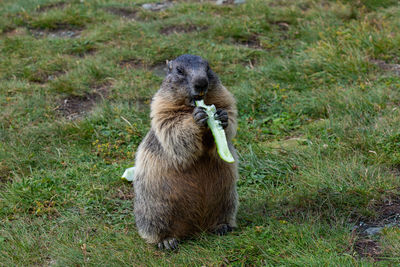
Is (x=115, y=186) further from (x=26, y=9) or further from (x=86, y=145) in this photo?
(x=26, y=9)

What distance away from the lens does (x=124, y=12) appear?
954 cm

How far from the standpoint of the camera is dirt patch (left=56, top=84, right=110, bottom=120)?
6594 mm

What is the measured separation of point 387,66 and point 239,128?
2.44 metres

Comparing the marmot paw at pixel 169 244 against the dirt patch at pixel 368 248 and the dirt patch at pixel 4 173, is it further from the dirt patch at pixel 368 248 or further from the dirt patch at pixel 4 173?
the dirt patch at pixel 4 173

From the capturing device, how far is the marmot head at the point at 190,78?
3.80 m

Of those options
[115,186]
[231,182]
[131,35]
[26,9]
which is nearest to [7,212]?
[115,186]

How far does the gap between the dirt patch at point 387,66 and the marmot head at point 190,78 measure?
3620 millimetres

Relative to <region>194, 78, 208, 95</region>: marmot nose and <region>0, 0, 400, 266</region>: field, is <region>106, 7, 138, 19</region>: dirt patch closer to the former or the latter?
<region>0, 0, 400, 266</region>: field

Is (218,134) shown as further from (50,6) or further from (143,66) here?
(50,6)

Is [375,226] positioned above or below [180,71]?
below

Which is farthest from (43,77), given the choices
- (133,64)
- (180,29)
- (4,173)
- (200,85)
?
(200,85)

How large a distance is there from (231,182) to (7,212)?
2.26m

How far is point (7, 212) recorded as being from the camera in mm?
4699

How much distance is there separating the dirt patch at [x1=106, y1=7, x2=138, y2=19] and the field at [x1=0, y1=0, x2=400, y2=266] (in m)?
0.04
